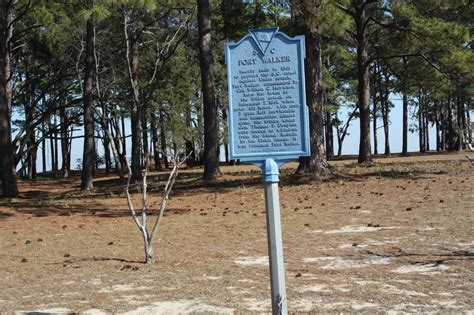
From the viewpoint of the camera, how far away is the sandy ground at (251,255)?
19.2ft

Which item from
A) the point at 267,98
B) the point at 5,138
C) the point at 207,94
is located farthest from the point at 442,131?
the point at 267,98

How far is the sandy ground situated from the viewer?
19.2ft

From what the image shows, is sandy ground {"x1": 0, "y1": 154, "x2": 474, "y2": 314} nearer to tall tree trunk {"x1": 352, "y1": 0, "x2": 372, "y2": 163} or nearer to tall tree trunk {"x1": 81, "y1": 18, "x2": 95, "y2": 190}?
tall tree trunk {"x1": 81, "y1": 18, "x2": 95, "y2": 190}

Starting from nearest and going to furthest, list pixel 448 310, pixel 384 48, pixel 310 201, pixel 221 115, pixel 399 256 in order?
1. pixel 448 310
2. pixel 399 256
3. pixel 310 201
4. pixel 384 48
5. pixel 221 115

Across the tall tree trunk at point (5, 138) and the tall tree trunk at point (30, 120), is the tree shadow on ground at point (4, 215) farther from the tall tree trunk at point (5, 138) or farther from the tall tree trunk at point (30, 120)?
the tall tree trunk at point (30, 120)

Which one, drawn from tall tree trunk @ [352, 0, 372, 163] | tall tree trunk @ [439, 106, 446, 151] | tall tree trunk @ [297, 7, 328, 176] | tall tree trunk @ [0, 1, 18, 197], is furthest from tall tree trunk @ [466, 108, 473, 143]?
tall tree trunk @ [0, 1, 18, 197]

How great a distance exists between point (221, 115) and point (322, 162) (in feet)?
90.1

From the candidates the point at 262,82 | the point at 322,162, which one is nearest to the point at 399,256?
the point at 262,82

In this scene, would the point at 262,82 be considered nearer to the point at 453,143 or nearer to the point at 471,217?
the point at 471,217

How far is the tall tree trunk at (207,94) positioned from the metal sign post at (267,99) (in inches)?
560

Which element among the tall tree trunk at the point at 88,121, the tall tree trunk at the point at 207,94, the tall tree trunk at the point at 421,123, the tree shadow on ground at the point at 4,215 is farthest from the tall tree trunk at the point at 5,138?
the tall tree trunk at the point at 421,123

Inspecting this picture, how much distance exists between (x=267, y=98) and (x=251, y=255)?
3.39 m

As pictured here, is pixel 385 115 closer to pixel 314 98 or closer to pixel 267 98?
pixel 314 98

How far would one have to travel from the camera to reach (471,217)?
1008cm
